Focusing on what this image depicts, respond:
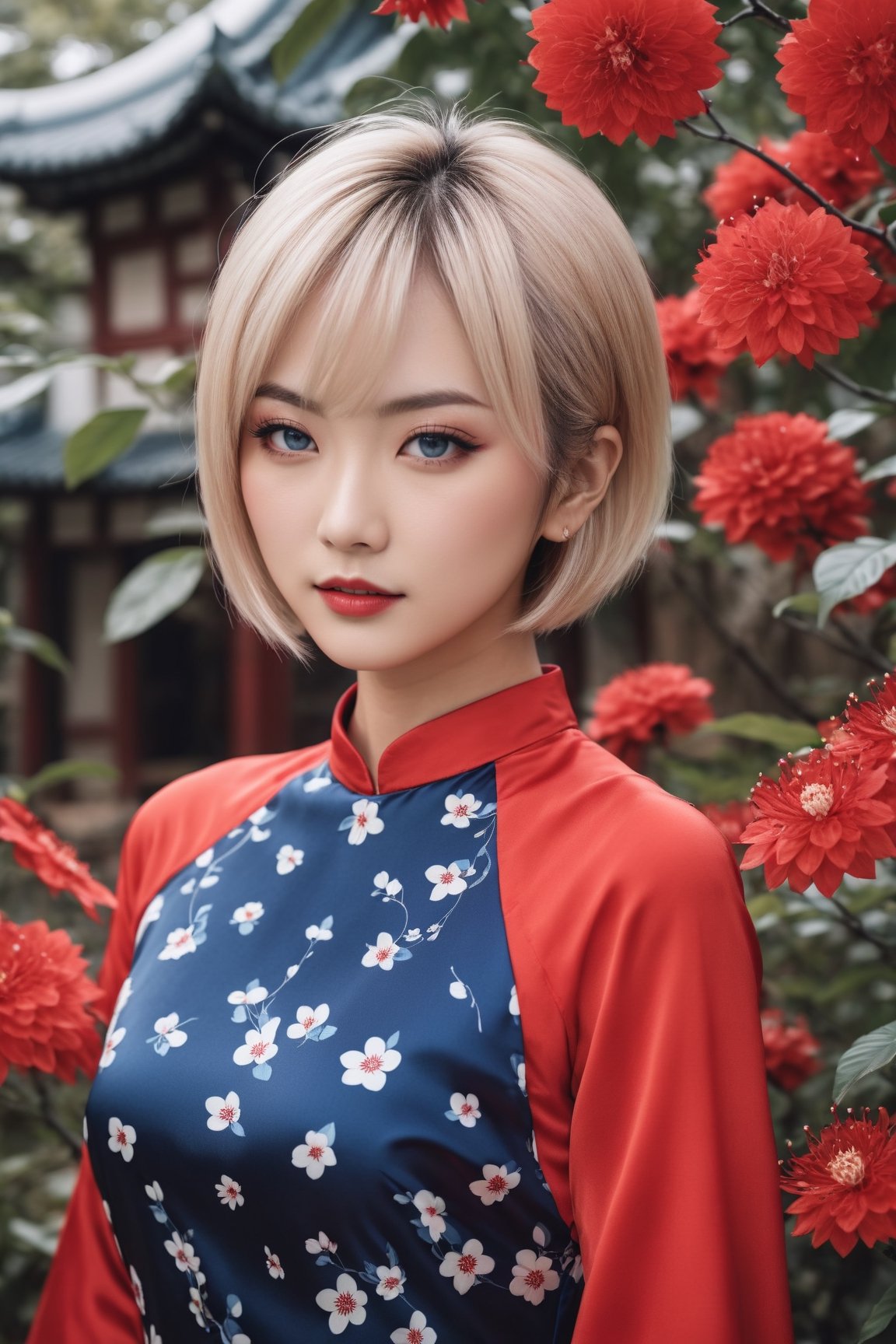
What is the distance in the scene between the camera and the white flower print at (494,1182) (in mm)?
921

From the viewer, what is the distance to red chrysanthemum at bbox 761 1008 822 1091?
63.6 inches

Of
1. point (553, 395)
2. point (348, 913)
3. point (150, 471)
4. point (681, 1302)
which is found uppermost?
point (150, 471)

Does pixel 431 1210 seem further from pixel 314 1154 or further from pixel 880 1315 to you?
pixel 880 1315

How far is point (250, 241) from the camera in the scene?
1.04 m

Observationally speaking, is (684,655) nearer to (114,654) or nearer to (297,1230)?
(114,654)

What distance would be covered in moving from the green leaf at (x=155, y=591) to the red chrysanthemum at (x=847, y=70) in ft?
2.99

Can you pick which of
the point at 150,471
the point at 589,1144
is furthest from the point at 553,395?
the point at 150,471

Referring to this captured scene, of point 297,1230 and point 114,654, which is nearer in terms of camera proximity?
point 297,1230

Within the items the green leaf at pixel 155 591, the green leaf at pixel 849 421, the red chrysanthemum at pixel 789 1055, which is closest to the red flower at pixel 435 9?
the green leaf at pixel 849 421

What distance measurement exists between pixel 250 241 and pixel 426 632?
0.36 metres

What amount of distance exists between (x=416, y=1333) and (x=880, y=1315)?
341 mm

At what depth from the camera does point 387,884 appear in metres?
1.04

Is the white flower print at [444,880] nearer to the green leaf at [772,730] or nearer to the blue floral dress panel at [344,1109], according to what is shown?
the blue floral dress panel at [344,1109]

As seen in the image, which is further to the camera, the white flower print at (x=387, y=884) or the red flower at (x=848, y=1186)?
the white flower print at (x=387, y=884)
